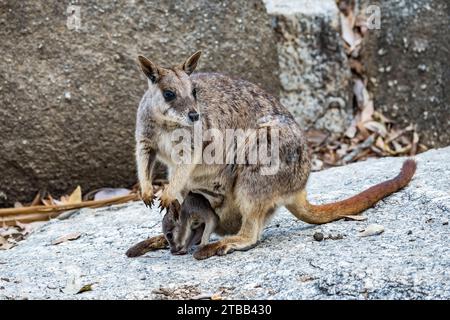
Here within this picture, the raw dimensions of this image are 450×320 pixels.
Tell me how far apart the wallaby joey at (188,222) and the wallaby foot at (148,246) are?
0.13m

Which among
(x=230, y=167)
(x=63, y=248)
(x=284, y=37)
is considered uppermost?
(x=284, y=37)

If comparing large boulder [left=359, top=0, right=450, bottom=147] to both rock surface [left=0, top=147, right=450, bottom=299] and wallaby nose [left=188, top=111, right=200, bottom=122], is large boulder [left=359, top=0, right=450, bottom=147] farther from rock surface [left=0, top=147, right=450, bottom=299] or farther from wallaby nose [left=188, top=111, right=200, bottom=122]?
wallaby nose [left=188, top=111, right=200, bottom=122]

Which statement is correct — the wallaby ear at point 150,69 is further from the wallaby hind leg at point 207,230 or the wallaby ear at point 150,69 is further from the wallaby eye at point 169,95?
the wallaby hind leg at point 207,230

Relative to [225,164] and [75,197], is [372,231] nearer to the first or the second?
[225,164]

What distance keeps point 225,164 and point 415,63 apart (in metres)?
3.65

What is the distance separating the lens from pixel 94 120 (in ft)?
22.9

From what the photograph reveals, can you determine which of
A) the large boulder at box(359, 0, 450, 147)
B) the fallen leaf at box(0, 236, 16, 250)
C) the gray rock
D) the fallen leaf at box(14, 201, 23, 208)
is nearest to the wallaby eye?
the fallen leaf at box(0, 236, 16, 250)

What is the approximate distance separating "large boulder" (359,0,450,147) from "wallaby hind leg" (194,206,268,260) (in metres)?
3.50

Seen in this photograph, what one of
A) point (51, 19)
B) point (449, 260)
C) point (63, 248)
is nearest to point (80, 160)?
point (51, 19)

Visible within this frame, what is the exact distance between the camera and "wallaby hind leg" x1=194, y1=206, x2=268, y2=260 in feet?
16.0

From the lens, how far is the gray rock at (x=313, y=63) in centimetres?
790

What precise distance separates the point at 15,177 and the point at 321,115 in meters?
2.83

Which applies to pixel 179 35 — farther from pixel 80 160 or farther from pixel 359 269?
pixel 359 269

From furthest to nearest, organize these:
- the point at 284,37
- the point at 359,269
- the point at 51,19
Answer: the point at 284,37
the point at 51,19
the point at 359,269
